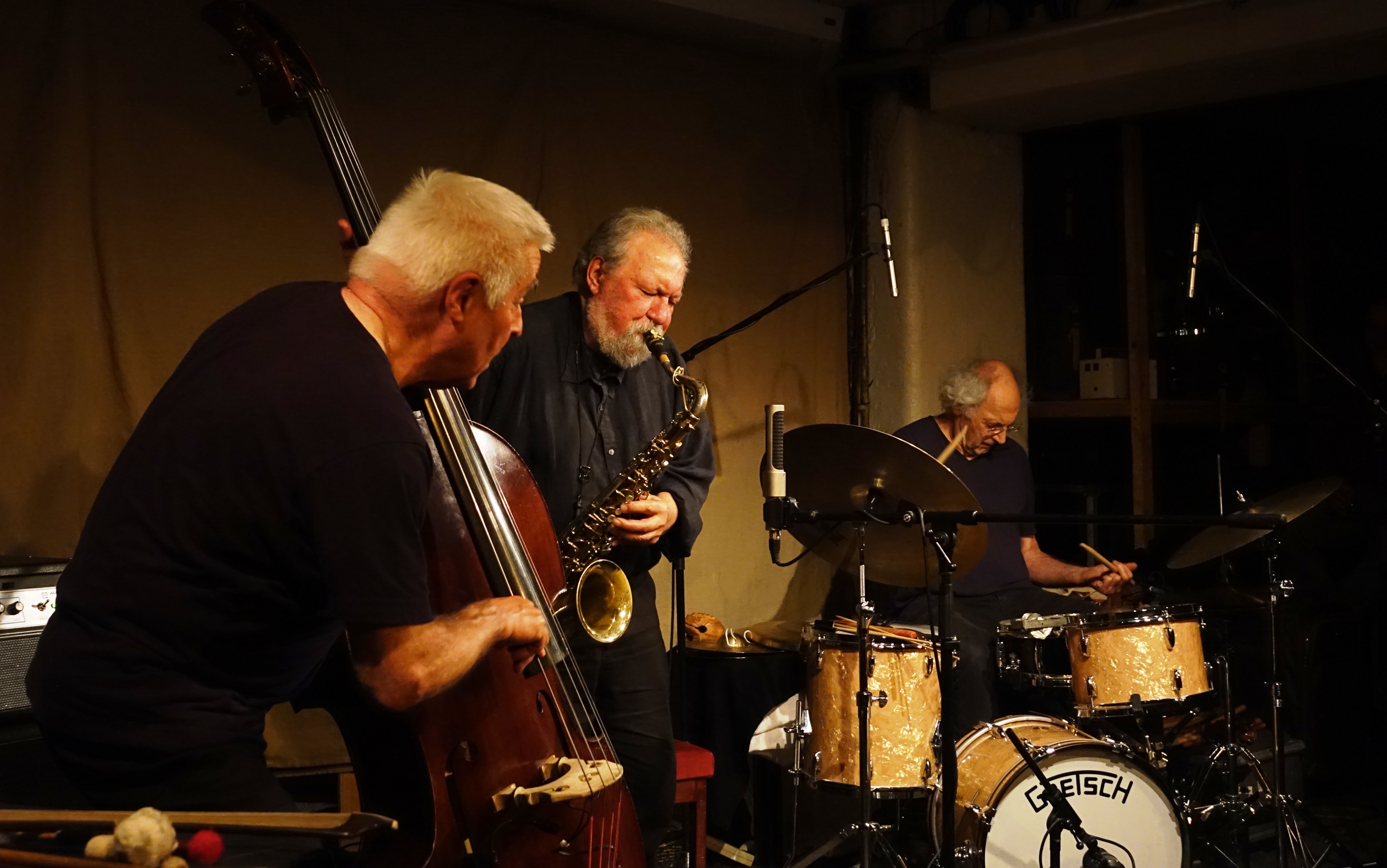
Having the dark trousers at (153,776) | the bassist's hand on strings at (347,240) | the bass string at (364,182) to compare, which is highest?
the bass string at (364,182)

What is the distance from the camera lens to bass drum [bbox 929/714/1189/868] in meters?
3.26

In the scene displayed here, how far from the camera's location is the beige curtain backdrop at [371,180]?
3225mm

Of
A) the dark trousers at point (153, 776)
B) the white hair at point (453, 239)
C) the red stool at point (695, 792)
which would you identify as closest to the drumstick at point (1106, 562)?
the red stool at point (695, 792)

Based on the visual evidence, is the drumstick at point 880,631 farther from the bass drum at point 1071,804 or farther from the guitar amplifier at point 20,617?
the guitar amplifier at point 20,617

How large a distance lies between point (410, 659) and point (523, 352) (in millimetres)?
1453

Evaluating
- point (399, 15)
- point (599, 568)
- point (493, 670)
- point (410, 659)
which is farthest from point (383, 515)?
point (399, 15)

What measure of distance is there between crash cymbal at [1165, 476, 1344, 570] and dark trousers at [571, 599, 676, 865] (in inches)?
71.8

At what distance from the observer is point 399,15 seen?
12.7 ft

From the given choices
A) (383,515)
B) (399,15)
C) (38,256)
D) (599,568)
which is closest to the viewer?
(383,515)

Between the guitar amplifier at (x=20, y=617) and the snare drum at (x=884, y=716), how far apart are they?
1.97m

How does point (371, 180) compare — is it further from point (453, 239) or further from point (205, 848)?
point (205, 848)

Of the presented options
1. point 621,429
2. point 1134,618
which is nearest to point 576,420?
point 621,429

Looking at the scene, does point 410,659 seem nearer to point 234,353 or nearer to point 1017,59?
point 234,353

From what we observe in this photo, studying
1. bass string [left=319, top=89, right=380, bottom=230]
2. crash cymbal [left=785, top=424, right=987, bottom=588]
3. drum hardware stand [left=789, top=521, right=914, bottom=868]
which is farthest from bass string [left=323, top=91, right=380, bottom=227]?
drum hardware stand [left=789, top=521, right=914, bottom=868]
